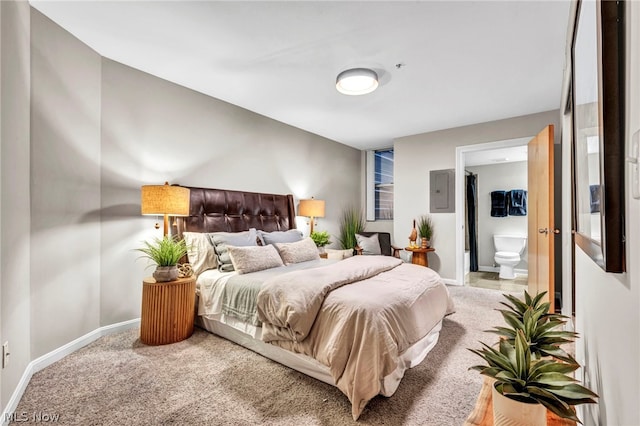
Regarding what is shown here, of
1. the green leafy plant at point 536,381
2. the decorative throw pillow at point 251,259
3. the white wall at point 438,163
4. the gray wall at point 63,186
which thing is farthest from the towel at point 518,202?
the gray wall at point 63,186

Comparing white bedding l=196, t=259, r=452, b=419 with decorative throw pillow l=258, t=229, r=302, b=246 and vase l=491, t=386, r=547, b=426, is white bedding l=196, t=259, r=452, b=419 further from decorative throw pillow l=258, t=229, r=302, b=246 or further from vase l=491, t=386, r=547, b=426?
vase l=491, t=386, r=547, b=426

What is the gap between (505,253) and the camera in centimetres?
564

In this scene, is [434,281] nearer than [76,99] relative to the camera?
No

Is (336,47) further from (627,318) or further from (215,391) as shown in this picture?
(215,391)

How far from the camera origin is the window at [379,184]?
6.20 metres

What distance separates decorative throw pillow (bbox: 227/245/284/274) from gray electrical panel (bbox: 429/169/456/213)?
121 inches

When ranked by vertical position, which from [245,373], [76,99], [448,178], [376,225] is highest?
[76,99]

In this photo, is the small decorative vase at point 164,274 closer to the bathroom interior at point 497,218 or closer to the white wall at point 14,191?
the white wall at point 14,191

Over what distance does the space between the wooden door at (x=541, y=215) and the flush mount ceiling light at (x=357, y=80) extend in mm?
1970

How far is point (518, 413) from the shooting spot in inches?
30.4

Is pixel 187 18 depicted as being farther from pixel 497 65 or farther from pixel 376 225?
pixel 376 225

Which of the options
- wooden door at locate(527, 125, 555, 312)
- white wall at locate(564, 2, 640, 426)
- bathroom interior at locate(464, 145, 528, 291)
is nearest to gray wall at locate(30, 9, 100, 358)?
white wall at locate(564, 2, 640, 426)

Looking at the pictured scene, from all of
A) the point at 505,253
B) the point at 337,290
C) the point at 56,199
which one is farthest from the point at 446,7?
the point at 505,253

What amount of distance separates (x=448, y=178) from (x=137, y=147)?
14.1 feet
